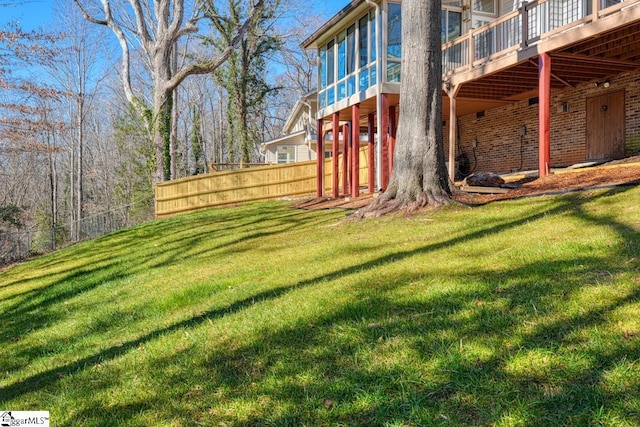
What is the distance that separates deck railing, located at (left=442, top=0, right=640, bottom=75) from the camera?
10062mm

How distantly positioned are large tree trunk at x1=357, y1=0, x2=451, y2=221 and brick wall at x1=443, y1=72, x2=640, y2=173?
20.8 feet

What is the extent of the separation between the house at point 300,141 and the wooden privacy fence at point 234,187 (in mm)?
6389

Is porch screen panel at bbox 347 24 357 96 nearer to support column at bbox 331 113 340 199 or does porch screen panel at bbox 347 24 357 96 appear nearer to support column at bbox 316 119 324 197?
support column at bbox 331 113 340 199

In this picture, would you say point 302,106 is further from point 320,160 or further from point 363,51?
point 363,51

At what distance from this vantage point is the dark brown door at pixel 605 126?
11297mm

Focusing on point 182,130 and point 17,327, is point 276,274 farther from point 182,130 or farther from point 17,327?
point 182,130

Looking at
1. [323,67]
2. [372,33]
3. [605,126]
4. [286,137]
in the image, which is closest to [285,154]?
[286,137]

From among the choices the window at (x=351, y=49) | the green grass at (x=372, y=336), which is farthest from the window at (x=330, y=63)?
the green grass at (x=372, y=336)

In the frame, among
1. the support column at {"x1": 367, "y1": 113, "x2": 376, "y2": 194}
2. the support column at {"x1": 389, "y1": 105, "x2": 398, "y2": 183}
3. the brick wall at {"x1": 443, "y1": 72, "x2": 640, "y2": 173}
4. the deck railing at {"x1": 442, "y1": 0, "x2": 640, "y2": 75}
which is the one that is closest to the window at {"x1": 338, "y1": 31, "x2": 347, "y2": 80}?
the support column at {"x1": 367, "y1": 113, "x2": 376, "y2": 194}

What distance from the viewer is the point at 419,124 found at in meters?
7.54

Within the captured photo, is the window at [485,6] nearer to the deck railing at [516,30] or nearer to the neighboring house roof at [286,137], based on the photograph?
the deck railing at [516,30]

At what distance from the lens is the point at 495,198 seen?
8016 millimetres

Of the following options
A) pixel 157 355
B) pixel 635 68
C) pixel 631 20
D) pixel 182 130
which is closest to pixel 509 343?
pixel 157 355

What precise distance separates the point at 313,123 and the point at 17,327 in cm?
2197
